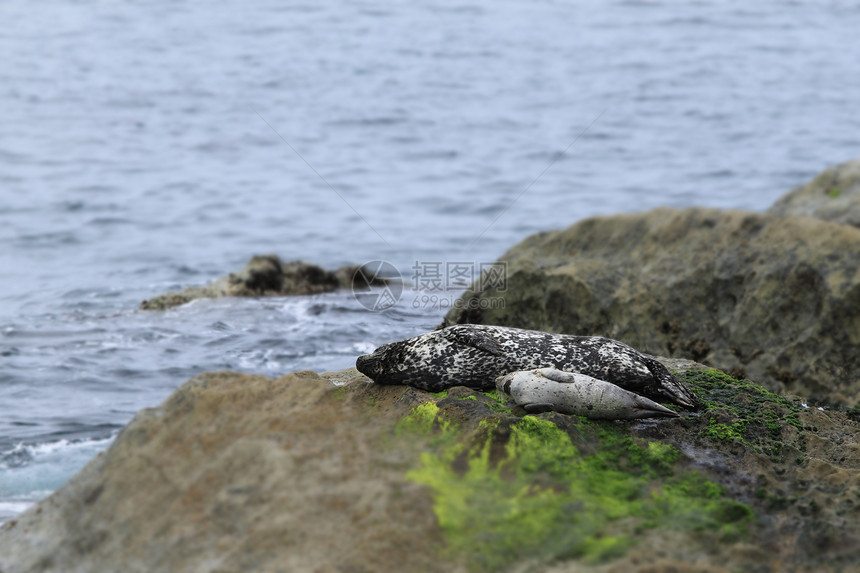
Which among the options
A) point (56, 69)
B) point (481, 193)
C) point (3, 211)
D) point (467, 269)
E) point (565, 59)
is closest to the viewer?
point (467, 269)

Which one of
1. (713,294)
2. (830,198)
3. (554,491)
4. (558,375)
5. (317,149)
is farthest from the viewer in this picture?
(317,149)

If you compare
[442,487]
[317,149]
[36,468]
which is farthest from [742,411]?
[317,149]

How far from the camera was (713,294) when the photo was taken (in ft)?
25.4

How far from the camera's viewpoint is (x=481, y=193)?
18312 millimetres

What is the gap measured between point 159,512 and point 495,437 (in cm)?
175

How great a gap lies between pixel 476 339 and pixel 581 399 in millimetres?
952

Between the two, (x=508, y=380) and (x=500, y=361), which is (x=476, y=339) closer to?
(x=500, y=361)

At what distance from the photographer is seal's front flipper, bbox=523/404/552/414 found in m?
4.82

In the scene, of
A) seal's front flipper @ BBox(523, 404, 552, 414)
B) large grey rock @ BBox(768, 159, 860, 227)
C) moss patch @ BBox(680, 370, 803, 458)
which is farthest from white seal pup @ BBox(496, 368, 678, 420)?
large grey rock @ BBox(768, 159, 860, 227)

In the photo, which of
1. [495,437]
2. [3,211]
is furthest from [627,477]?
[3,211]

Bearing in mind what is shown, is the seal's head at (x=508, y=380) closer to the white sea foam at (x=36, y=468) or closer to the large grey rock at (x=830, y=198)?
the white sea foam at (x=36, y=468)

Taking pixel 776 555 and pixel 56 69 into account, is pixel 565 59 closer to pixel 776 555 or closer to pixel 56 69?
pixel 56 69

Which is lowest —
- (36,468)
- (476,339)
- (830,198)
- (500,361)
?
(36,468)

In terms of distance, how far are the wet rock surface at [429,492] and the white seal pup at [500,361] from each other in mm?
357
